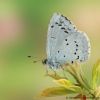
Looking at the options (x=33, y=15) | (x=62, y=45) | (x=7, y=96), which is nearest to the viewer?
(x=62, y=45)

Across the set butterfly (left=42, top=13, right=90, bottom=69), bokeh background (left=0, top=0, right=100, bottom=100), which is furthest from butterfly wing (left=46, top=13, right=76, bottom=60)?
bokeh background (left=0, top=0, right=100, bottom=100)

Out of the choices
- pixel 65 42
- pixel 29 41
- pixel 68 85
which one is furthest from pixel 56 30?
pixel 29 41

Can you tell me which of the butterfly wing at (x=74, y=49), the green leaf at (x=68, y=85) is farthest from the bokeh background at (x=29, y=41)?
the green leaf at (x=68, y=85)

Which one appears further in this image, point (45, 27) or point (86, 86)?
point (45, 27)

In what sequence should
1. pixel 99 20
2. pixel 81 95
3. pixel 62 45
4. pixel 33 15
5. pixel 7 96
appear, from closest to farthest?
1. pixel 81 95
2. pixel 62 45
3. pixel 7 96
4. pixel 99 20
5. pixel 33 15

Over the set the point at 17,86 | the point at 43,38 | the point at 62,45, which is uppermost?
the point at 62,45

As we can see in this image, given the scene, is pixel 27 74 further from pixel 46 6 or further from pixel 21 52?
pixel 46 6

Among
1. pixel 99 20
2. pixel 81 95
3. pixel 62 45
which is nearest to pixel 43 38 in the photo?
pixel 99 20

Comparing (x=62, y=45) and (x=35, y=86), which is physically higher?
(x=62, y=45)

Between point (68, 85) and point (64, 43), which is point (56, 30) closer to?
point (64, 43)
